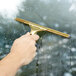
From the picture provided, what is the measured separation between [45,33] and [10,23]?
285mm

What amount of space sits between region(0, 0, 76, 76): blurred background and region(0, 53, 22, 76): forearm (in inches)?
16.4

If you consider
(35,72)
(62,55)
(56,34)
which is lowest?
(35,72)

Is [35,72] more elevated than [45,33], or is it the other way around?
[45,33]

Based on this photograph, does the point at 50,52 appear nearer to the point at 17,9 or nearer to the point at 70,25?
the point at 70,25

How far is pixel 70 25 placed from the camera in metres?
1.13

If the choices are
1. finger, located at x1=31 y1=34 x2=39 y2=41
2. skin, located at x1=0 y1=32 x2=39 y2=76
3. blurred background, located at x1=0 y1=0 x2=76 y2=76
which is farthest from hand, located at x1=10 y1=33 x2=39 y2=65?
blurred background, located at x1=0 y1=0 x2=76 y2=76

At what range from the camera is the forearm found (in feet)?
2.16

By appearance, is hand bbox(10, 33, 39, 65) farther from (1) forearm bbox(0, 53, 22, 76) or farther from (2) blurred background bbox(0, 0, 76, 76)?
(2) blurred background bbox(0, 0, 76, 76)

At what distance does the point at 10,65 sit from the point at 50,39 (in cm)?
51

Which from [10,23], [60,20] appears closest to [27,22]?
[10,23]

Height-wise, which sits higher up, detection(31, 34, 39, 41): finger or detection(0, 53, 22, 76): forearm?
detection(31, 34, 39, 41): finger

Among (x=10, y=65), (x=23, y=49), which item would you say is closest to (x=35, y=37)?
(x=23, y=49)

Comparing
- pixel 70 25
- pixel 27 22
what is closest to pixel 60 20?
pixel 70 25

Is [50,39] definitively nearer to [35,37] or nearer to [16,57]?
[35,37]
